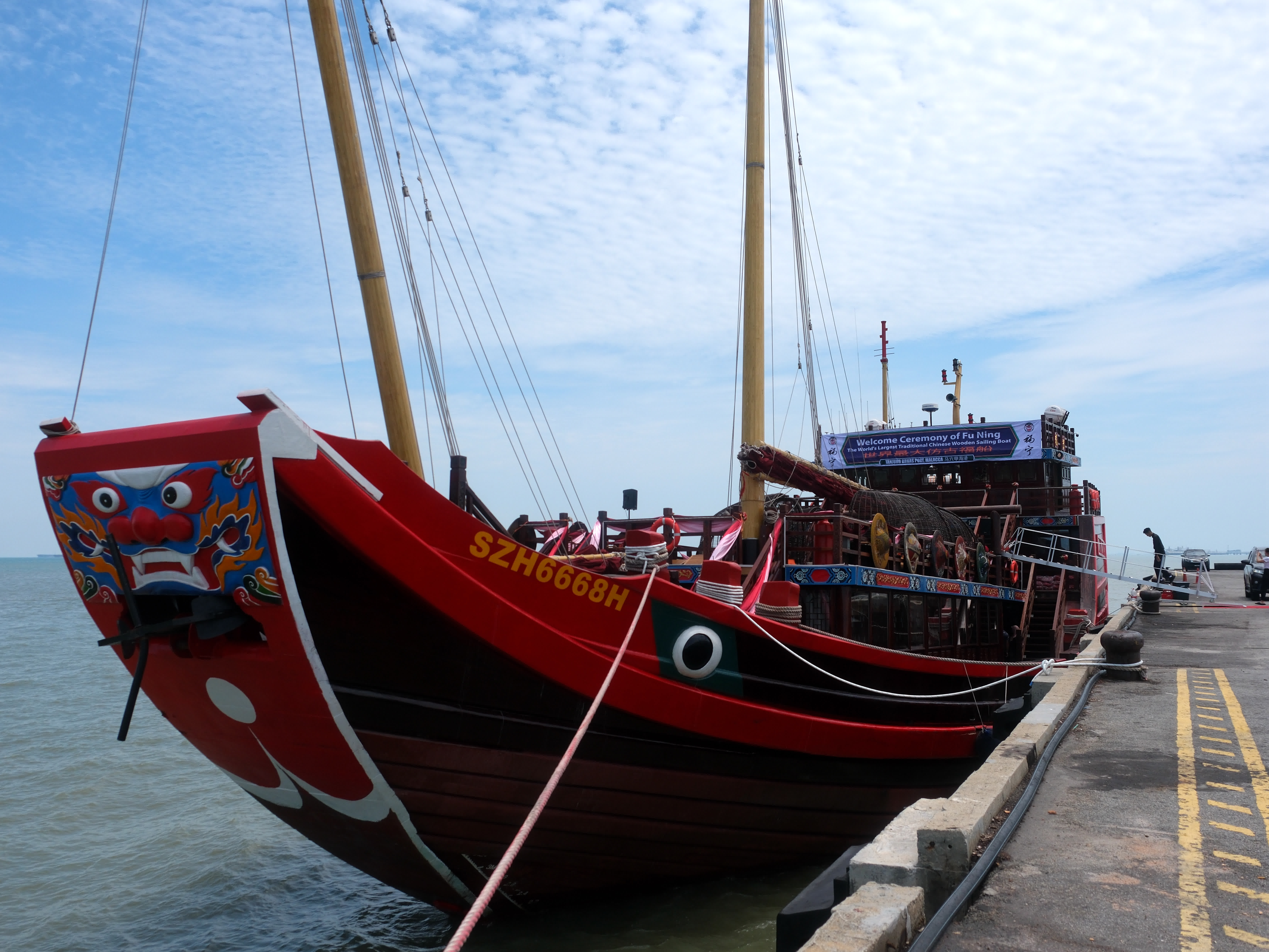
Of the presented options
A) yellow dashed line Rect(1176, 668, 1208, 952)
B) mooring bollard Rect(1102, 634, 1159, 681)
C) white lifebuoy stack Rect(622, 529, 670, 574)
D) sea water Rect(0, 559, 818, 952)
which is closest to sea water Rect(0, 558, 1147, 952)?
sea water Rect(0, 559, 818, 952)

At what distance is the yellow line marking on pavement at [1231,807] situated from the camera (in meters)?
6.11

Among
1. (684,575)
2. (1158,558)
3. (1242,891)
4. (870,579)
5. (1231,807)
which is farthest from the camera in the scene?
(1158,558)

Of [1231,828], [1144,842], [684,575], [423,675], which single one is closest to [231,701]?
[423,675]

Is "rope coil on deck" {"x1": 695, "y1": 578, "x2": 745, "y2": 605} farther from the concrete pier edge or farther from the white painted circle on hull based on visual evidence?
the white painted circle on hull

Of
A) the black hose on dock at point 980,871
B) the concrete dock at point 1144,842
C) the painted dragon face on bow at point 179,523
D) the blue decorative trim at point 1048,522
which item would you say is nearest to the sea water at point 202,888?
the black hose on dock at point 980,871

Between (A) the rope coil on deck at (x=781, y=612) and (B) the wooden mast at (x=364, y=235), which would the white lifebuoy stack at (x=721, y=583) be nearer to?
(A) the rope coil on deck at (x=781, y=612)

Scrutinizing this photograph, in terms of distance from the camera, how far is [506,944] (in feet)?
27.1

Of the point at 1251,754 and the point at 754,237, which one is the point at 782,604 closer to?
the point at 1251,754

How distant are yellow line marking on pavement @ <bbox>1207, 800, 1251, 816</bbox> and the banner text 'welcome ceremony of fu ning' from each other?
12.5 meters

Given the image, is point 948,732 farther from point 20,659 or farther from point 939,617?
point 20,659

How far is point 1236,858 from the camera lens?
5.27m

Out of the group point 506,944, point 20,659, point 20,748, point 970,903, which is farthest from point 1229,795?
point 20,659

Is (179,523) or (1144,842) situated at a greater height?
(179,523)

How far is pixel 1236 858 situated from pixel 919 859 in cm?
201
